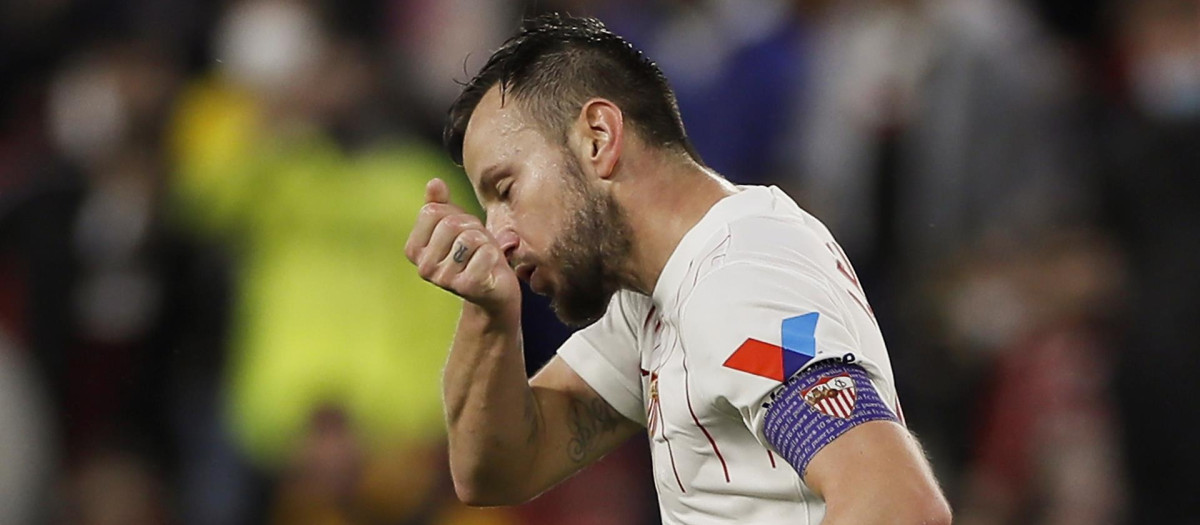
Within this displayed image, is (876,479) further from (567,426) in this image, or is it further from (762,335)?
(567,426)

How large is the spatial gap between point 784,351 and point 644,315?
83cm

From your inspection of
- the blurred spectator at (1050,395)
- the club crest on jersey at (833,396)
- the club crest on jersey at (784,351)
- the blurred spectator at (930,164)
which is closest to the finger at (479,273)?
the club crest on jersey at (784,351)

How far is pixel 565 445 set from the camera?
4.01 metres

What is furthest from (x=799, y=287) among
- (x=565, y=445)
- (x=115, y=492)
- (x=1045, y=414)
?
(x=115, y=492)

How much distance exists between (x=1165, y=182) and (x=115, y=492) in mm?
4303

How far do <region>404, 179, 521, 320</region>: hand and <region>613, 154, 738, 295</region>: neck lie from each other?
0.29m

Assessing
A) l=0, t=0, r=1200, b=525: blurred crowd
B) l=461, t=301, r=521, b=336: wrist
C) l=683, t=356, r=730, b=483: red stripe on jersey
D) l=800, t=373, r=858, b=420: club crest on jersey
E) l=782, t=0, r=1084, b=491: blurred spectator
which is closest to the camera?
l=800, t=373, r=858, b=420: club crest on jersey

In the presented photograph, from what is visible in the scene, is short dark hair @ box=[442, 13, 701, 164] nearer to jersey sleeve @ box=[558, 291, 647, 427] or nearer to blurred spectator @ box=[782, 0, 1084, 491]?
jersey sleeve @ box=[558, 291, 647, 427]

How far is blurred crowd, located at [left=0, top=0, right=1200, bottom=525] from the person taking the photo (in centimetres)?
706

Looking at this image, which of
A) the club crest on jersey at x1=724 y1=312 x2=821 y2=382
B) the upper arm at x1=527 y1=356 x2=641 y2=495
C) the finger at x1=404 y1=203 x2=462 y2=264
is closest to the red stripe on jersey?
the club crest on jersey at x1=724 y1=312 x2=821 y2=382

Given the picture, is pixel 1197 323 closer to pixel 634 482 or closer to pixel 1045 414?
pixel 1045 414

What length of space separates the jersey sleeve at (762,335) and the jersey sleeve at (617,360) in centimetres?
71

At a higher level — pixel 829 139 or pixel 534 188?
Result: pixel 534 188

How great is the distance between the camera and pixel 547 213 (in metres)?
3.60
